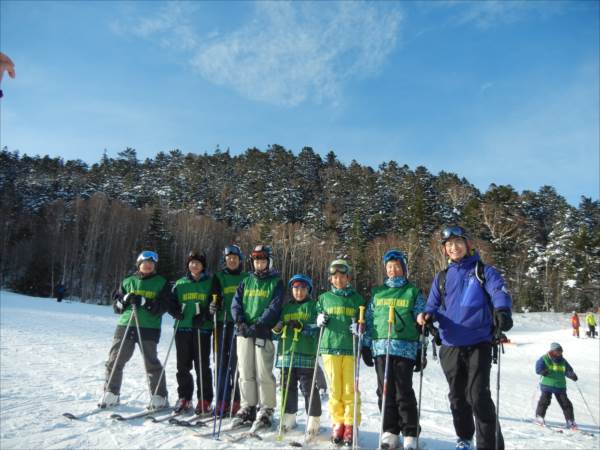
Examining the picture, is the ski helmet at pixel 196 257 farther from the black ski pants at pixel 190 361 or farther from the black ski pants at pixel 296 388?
the black ski pants at pixel 296 388

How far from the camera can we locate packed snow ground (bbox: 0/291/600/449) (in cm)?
426

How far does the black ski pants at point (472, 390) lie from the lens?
12.0 feet

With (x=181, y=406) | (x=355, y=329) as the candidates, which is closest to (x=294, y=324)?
(x=355, y=329)

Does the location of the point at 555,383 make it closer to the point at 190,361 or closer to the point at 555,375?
the point at 555,375

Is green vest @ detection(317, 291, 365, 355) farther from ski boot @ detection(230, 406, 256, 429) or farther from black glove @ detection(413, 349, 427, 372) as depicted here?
ski boot @ detection(230, 406, 256, 429)

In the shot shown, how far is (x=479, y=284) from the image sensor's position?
13.2ft

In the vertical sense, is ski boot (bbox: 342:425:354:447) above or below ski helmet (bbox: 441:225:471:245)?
below

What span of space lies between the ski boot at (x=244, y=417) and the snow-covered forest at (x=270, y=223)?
33476 mm

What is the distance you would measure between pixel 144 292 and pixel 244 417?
7.39ft

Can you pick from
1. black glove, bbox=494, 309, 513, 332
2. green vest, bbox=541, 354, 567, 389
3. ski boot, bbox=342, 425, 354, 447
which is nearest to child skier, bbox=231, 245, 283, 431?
ski boot, bbox=342, 425, 354, 447

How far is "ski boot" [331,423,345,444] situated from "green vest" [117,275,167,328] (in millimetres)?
2858

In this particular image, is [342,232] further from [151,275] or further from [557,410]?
[151,275]

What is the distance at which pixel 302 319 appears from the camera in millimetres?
5266

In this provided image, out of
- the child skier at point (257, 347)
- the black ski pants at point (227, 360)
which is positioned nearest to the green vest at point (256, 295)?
the child skier at point (257, 347)
